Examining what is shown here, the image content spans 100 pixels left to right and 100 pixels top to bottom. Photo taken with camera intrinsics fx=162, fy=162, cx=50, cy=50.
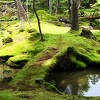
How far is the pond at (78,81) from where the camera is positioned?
6.59m

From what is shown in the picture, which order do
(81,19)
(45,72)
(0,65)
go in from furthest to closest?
(81,19), (0,65), (45,72)

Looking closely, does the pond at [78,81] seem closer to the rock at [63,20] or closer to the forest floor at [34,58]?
Answer: the forest floor at [34,58]

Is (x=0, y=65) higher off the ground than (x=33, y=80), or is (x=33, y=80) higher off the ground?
(x=33, y=80)

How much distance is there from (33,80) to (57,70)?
8.72 feet

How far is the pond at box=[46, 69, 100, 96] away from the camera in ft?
21.6

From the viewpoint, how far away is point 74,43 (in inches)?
444

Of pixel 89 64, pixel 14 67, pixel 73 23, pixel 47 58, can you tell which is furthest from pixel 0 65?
pixel 73 23

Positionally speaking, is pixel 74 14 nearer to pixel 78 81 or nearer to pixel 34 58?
pixel 34 58

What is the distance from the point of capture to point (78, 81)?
7.59 m

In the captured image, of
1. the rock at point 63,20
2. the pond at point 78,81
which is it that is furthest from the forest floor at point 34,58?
the rock at point 63,20

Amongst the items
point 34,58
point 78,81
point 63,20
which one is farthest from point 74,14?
point 63,20

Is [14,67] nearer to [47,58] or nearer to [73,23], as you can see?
[47,58]

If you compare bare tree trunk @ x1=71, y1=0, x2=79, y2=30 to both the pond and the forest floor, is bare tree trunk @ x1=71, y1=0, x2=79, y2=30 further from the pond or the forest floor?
the pond

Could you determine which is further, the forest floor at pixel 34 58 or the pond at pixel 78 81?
the pond at pixel 78 81
